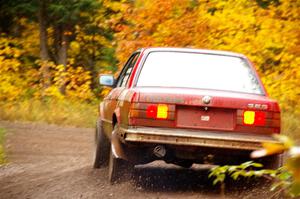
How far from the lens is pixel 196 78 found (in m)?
7.16

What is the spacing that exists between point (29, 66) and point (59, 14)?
414 cm

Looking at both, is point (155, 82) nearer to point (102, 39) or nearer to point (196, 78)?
point (196, 78)

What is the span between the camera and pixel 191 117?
6551 millimetres

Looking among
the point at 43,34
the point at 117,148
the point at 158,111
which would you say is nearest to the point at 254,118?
the point at 158,111

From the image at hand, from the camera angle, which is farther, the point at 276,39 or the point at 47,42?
the point at 47,42

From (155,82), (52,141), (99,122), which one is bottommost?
(52,141)

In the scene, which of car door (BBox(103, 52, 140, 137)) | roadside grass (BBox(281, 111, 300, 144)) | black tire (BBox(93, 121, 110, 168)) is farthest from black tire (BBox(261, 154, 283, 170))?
roadside grass (BBox(281, 111, 300, 144))

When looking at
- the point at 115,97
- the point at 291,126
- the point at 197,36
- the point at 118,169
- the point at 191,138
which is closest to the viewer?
the point at 191,138

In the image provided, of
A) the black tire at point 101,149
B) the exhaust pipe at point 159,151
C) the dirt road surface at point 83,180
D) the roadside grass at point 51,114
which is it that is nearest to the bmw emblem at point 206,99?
the exhaust pipe at point 159,151

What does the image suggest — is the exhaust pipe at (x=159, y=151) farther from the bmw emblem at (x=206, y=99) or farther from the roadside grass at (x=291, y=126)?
the roadside grass at (x=291, y=126)

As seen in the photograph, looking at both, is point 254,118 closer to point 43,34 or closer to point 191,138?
point 191,138

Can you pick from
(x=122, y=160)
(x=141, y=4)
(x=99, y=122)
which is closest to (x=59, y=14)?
(x=141, y=4)

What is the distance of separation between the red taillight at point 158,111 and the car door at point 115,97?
3.57 ft

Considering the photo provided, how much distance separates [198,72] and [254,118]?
3.13ft
